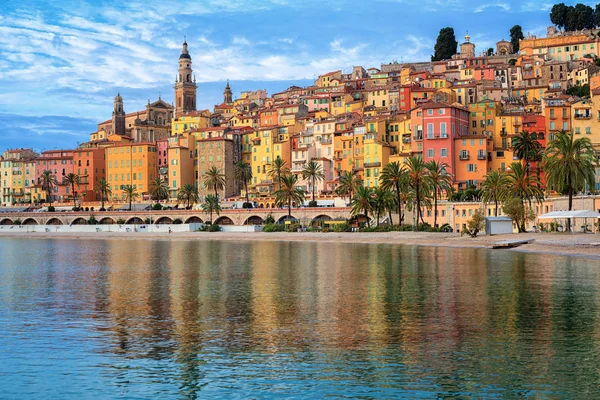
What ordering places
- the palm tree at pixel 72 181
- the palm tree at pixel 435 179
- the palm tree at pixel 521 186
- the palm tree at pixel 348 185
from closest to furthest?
1. the palm tree at pixel 521 186
2. the palm tree at pixel 435 179
3. the palm tree at pixel 348 185
4. the palm tree at pixel 72 181

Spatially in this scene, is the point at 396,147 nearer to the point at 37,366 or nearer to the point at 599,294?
the point at 599,294

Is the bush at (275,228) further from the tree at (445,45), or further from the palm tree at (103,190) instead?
the tree at (445,45)

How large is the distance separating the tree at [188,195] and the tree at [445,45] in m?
82.0

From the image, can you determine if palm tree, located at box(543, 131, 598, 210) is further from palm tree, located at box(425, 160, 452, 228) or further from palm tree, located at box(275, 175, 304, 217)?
palm tree, located at box(275, 175, 304, 217)

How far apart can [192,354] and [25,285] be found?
84.7 ft

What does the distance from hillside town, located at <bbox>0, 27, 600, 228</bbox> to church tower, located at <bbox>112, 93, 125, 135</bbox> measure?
250 millimetres

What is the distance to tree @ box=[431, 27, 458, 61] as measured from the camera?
184 meters

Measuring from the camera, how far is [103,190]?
471 feet

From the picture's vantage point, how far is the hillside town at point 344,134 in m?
107

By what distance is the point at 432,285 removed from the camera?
135ft

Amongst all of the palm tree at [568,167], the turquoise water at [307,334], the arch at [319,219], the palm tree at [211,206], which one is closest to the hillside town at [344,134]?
the arch at [319,219]

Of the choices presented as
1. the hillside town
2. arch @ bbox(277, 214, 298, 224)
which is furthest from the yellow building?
arch @ bbox(277, 214, 298, 224)

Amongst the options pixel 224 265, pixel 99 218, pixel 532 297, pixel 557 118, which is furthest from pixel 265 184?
pixel 532 297

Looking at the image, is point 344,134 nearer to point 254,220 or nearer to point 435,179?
point 254,220
